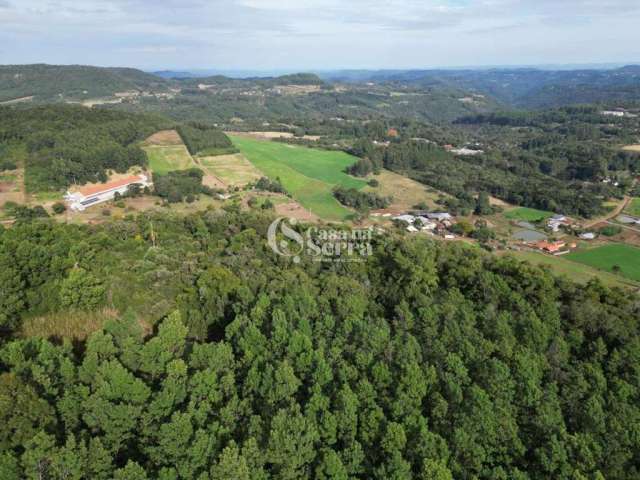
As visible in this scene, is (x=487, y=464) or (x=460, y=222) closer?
(x=487, y=464)

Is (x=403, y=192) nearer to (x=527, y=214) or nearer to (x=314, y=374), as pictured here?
(x=527, y=214)

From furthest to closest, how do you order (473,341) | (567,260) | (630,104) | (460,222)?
(630,104)
(460,222)
(567,260)
(473,341)

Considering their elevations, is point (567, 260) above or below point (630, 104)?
below

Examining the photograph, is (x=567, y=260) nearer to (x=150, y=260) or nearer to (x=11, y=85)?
(x=150, y=260)

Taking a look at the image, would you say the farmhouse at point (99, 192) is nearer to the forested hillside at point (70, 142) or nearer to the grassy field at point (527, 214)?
the forested hillside at point (70, 142)

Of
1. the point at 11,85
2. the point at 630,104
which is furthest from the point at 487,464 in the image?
the point at 11,85

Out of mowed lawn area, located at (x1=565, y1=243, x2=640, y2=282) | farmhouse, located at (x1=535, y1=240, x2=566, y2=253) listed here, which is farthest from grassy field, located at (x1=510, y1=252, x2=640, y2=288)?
farmhouse, located at (x1=535, y1=240, x2=566, y2=253)

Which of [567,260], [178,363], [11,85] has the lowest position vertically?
[567,260]
